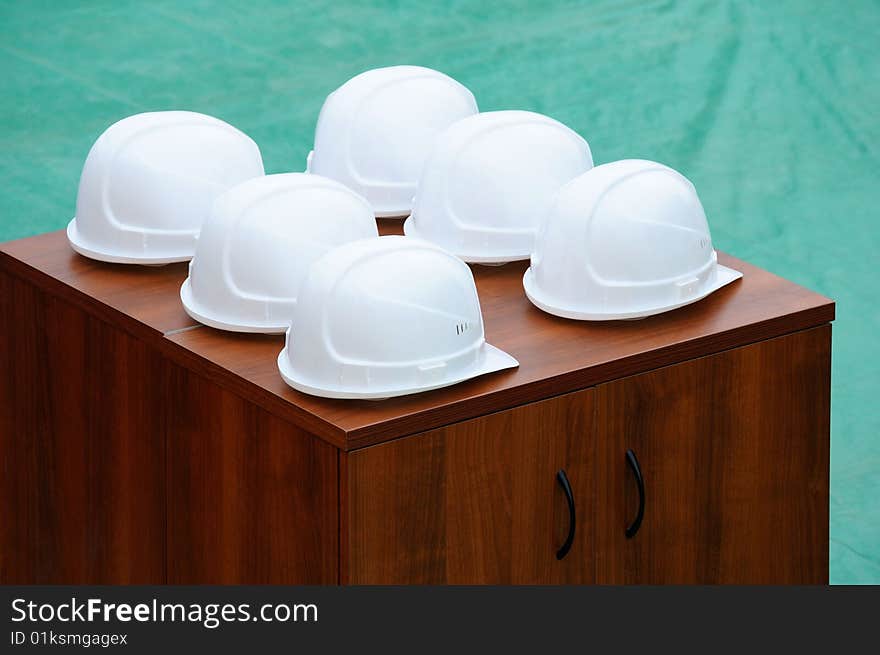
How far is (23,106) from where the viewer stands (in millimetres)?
7191

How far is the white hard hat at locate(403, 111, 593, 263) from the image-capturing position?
11.4 ft

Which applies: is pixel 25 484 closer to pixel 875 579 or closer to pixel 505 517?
pixel 505 517

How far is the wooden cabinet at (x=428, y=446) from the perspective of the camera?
2.88 metres

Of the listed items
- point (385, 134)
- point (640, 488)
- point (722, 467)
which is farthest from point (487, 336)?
point (385, 134)

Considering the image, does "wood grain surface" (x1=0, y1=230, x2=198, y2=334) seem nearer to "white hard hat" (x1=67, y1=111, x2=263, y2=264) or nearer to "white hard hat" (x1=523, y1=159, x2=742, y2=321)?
"white hard hat" (x1=67, y1=111, x2=263, y2=264)

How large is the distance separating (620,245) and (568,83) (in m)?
4.38

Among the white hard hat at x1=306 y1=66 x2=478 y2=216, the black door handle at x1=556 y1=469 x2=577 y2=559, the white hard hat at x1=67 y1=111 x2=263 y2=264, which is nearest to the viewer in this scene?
the black door handle at x1=556 y1=469 x2=577 y2=559

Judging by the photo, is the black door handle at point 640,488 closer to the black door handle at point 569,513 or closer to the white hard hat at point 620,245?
the black door handle at point 569,513

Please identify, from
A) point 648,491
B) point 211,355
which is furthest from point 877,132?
point 211,355

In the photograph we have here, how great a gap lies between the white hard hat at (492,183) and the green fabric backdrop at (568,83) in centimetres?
255

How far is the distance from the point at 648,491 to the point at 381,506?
672 mm

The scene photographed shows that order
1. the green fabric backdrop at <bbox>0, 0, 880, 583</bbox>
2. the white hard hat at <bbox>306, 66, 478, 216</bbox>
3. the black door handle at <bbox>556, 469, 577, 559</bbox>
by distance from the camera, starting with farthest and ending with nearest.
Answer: the green fabric backdrop at <bbox>0, 0, 880, 583</bbox> < the white hard hat at <bbox>306, 66, 478, 216</bbox> < the black door handle at <bbox>556, 469, 577, 559</bbox>

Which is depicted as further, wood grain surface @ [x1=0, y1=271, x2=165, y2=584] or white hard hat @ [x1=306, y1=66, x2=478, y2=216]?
white hard hat @ [x1=306, y1=66, x2=478, y2=216]

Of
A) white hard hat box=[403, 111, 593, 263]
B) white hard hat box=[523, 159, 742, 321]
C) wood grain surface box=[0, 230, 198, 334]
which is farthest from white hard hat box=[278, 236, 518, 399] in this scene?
white hard hat box=[403, 111, 593, 263]
